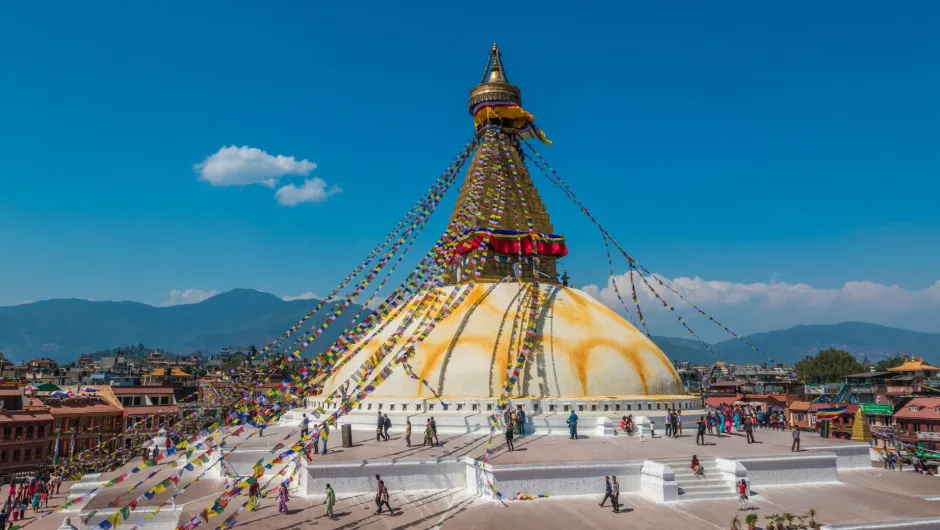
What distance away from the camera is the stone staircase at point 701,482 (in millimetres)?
13094

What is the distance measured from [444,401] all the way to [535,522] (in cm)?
558

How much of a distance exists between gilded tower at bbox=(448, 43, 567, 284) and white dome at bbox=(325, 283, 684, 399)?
1.69 m

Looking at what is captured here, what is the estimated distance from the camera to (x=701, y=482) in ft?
44.0

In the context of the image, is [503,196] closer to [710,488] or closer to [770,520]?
[710,488]

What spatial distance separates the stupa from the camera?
17250mm

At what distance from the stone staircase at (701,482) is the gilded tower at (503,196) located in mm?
8126

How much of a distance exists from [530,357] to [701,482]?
5517mm

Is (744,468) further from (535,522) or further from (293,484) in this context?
(293,484)

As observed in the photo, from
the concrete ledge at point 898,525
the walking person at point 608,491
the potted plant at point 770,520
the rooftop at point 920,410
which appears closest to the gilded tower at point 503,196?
the walking person at point 608,491

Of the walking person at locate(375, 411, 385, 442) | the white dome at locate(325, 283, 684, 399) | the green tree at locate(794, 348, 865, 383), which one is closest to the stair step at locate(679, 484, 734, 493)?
the white dome at locate(325, 283, 684, 399)

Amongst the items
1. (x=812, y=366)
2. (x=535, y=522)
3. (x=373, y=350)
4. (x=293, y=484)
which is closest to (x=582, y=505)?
(x=535, y=522)

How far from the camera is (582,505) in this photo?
41.7ft

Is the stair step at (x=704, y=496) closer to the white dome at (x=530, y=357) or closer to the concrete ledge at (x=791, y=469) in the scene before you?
the concrete ledge at (x=791, y=469)

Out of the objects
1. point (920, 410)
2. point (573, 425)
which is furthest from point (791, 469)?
point (920, 410)
